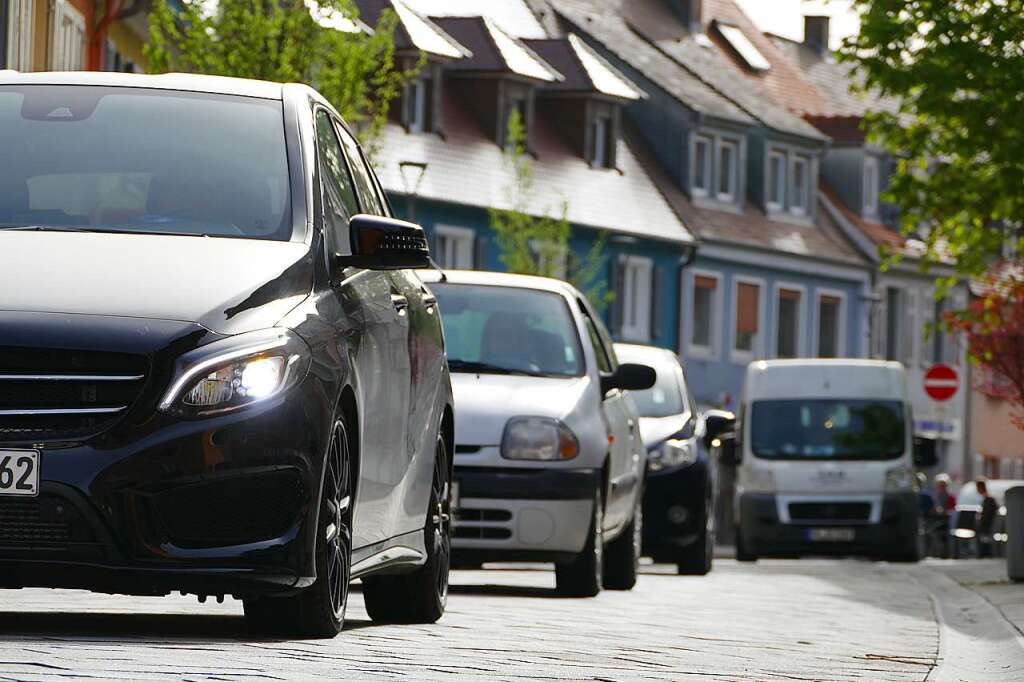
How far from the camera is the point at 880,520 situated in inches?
1172

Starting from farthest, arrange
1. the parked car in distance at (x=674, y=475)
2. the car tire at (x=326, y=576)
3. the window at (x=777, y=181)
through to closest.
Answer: the window at (x=777, y=181) < the parked car in distance at (x=674, y=475) < the car tire at (x=326, y=576)

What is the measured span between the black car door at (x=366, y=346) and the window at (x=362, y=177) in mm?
113

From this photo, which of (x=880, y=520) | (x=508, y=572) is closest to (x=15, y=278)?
(x=508, y=572)

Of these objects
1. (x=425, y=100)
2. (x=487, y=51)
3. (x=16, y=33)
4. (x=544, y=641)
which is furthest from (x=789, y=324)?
(x=544, y=641)

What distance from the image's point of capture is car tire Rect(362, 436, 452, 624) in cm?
990

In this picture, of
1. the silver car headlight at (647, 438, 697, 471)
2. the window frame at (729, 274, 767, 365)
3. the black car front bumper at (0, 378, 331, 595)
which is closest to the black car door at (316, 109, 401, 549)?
the black car front bumper at (0, 378, 331, 595)

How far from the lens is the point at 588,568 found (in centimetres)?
1358

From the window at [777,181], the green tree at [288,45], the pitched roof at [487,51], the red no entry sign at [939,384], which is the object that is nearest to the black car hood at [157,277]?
the green tree at [288,45]

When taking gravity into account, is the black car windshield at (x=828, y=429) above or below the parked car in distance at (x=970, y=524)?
above

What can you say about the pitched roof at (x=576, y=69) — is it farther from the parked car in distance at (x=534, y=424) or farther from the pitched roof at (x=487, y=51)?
the parked car in distance at (x=534, y=424)

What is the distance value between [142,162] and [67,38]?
2122 centimetres

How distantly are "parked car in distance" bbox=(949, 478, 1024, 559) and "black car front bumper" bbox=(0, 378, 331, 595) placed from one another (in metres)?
30.4

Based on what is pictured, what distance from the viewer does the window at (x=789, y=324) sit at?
58156mm

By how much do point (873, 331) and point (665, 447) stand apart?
40553mm
